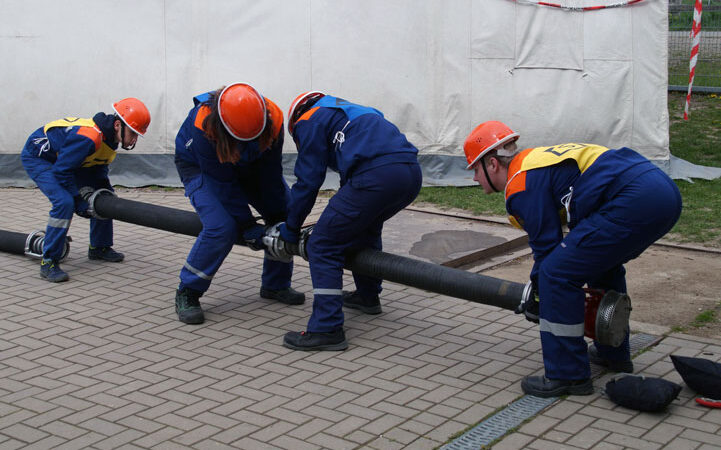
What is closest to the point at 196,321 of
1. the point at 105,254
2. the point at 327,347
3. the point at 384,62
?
the point at 327,347

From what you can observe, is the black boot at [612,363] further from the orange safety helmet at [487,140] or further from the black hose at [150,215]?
the black hose at [150,215]

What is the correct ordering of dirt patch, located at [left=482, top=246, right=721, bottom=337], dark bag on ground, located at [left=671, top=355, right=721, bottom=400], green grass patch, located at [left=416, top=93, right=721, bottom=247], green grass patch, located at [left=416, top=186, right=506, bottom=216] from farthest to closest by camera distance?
green grass patch, located at [left=416, top=186, right=506, bottom=216] < green grass patch, located at [left=416, top=93, right=721, bottom=247] < dirt patch, located at [left=482, top=246, right=721, bottom=337] < dark bag on ground, located at [left=671, top=355, right=721, bottom=400]

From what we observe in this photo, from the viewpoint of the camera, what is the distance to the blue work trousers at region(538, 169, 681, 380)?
4.10m

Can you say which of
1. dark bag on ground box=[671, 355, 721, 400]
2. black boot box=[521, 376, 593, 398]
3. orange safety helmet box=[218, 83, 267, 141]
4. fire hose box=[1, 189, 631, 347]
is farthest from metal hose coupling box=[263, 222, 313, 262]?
dark bag on ground box=[671, 355, 721, 400]

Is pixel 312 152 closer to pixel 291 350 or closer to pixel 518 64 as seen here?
pixel 291 350

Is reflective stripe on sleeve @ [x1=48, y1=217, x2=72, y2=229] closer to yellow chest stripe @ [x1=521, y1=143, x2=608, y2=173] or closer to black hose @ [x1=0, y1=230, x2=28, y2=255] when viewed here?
black hose @ [x1=0, y1=230, x2=28, y2=255]

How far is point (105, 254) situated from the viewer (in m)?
7.11

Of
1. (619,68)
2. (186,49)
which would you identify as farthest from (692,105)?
(186,49)

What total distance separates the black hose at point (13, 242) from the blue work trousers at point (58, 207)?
23.4 inches

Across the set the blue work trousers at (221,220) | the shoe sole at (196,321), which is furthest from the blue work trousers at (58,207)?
the shoe sole at (196,321)

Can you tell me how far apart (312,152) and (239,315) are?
144 cm

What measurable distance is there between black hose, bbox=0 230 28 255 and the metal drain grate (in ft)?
15.3

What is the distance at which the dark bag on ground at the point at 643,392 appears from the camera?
4.11 meters

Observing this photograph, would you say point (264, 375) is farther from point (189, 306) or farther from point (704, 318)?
point (704, 318)
